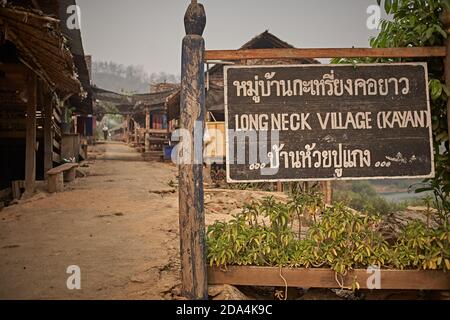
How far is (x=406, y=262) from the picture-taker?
2.72 meters

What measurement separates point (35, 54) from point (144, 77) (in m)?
159

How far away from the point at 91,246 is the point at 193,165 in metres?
2.31

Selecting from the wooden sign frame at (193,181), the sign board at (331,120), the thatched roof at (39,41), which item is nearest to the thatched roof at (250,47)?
the thatched roof at (39,41)

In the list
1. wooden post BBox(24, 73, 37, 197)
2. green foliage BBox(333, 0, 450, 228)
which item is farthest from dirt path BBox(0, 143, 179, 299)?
green foliage BBox(333, 0, 450, 228)

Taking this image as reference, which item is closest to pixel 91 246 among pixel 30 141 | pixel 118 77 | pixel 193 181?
pixel 193 181

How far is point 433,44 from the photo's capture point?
2809 millimetres

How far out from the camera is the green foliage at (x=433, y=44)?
8.96ft

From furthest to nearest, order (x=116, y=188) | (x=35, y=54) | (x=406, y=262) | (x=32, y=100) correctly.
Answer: (x=116, y=188)
(x=32, y=100)
(x=35, y=54)
(x=406, y=262)

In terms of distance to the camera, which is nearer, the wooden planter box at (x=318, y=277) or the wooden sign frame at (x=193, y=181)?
the wooden sign frame at (x=193, y=181)

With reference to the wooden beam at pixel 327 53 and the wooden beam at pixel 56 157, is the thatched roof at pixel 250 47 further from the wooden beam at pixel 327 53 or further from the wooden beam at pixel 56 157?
the wooden beam at pixel 327 53

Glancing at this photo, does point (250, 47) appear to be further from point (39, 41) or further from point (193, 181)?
point (193, 181)

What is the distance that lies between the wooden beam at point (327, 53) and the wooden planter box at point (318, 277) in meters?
1.78
